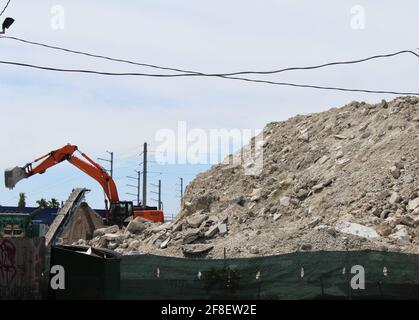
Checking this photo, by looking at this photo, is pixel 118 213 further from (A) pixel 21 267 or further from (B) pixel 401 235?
(A) pixel 21 267

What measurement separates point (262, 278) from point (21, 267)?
5.23 m

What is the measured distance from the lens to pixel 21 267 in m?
17.6

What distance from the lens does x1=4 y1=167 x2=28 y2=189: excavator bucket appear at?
32.2 meters

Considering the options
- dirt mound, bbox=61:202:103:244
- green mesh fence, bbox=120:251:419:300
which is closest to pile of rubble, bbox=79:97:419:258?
dirt mound, bbox=61:202:103:244

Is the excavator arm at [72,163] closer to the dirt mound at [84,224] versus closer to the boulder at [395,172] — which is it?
the dirt mound at [84,224]

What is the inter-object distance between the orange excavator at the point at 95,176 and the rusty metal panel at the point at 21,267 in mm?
15303

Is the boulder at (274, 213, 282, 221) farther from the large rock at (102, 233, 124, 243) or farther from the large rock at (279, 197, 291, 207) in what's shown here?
the large rock at (102, 233, 124, 243)

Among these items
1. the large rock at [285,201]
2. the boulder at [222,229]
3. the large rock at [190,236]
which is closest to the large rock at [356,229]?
the boulder at [222,229]

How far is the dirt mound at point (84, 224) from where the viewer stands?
37188 millimetres

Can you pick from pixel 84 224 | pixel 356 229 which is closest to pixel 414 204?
pixel 356 229

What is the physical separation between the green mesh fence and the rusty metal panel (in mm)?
1832
